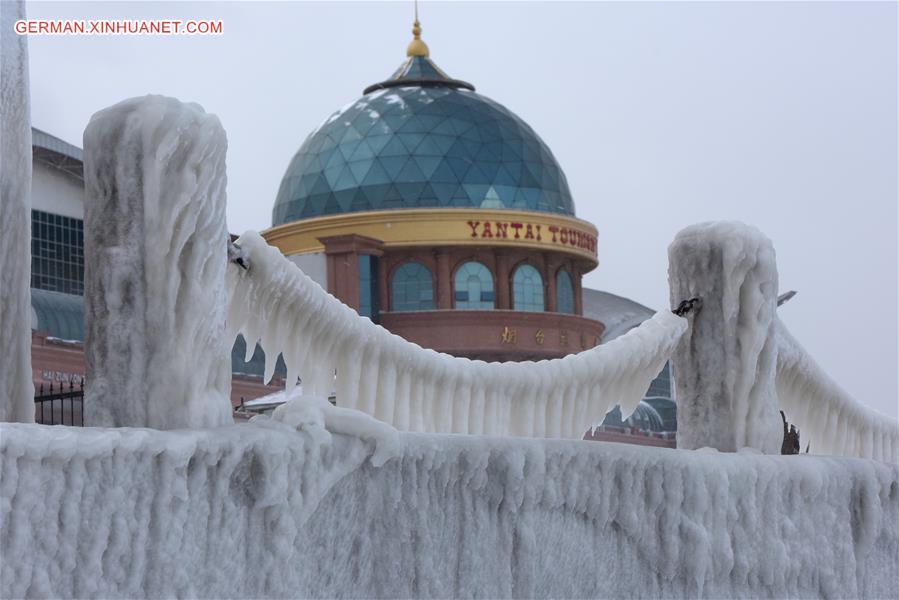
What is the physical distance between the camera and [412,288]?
3522 cm

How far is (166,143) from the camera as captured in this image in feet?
10.5

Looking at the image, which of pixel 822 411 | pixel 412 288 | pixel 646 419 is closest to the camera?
pixel 822 411

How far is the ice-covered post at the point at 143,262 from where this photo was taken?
3203 millimetres

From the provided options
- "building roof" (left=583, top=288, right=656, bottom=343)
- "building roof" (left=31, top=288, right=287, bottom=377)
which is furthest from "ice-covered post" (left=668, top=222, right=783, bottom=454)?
"building roof" (left=583, top=288, right=656, bottom=343)

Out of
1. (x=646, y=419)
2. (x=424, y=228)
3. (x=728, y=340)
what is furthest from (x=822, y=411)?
(x=424, y=228)

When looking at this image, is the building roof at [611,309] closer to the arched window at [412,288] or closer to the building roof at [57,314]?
the arched window at [412,288]

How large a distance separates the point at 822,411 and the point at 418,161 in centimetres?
2847

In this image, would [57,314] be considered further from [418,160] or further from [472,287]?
[472,287]

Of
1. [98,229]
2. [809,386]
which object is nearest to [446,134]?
[809,386]

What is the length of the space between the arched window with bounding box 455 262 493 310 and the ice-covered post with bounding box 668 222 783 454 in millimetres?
29865

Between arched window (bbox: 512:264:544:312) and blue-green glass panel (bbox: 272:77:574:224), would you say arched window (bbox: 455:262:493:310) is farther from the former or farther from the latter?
blue-green glass panel (bbox: 272:77:574:224)

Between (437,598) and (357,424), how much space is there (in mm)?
552

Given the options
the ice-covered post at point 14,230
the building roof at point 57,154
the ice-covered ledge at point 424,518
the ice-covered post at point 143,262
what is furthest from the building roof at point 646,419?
the ice-covered post at point 143,262

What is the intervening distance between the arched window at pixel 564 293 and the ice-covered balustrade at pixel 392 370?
106 feet
